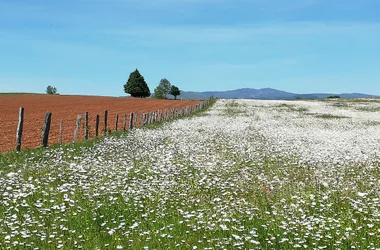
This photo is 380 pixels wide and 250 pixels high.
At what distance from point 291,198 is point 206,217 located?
2.90m

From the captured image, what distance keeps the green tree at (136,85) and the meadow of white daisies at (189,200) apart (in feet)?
414

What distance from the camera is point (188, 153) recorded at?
1900cm

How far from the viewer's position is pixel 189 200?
11109 mm

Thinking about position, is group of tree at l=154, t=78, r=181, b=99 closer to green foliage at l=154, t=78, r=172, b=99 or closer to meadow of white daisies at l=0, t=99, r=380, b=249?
Result: green foliage at l=154, t=78, r=172, b=99

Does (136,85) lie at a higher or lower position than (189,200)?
higher

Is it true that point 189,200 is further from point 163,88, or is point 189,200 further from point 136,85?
point 163,88

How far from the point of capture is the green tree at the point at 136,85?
144m

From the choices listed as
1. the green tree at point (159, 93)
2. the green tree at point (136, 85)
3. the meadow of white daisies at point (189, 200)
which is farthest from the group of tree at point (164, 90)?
the meadow of white daisies at point (189, 200)

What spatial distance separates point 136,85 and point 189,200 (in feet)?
444

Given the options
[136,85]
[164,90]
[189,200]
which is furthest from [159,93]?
[189,200]

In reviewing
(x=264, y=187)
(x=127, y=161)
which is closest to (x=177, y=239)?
(x=264, y=187)

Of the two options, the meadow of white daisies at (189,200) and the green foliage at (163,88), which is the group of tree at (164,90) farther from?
the meadow of white daisies at (189,200)

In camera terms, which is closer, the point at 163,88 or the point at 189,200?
the point at 189,200

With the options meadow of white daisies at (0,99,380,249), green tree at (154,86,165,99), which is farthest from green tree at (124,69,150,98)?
meadow of white daisies at (0,99,380,249)
